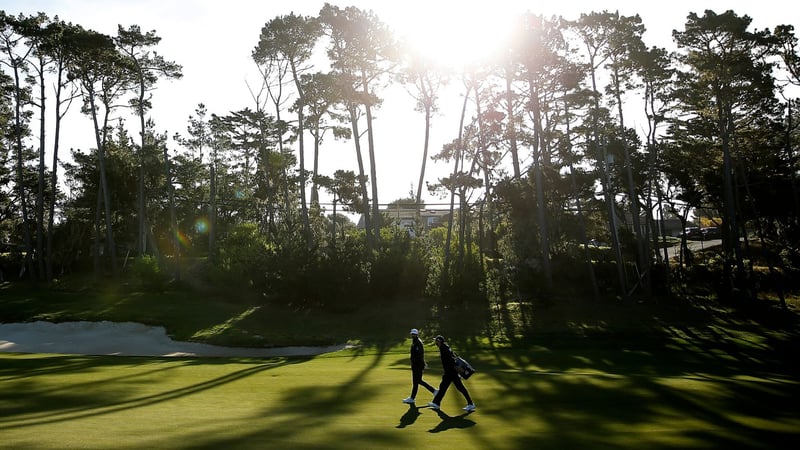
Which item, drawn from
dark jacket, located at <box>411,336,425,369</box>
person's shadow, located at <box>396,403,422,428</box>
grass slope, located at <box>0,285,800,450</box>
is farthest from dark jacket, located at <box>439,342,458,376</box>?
person's shadow, located at <box>396,403,422,428</box>

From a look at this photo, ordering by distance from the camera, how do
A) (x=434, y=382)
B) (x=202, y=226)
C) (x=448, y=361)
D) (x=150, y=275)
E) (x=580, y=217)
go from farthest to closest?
(x=202, y=226), (x=150, y=275), (x=580, y=217), (x=434, y=382), (x=448, y=361)

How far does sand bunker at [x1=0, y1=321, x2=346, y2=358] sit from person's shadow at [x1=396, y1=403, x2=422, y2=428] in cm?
1535

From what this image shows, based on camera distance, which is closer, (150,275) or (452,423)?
(452,423)

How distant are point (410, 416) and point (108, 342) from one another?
2317 cm

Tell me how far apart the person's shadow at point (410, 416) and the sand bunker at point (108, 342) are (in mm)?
15354

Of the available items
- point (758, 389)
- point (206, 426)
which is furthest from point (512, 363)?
point (206, 426)

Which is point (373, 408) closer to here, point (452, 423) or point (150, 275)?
point (452, 423)

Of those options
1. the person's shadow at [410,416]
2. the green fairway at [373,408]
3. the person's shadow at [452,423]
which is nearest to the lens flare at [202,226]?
the green fairway at [373,408]

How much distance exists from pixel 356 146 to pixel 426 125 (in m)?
6.61

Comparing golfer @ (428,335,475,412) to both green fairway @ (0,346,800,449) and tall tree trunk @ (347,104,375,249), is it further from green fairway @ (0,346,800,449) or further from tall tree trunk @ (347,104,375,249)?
tall tree trunk @ (347,104,375,249)

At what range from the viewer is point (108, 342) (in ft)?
97.3

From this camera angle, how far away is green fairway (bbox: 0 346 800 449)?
31.9 ft

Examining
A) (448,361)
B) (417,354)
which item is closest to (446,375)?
(448,361)

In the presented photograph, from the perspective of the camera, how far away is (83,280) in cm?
5138
